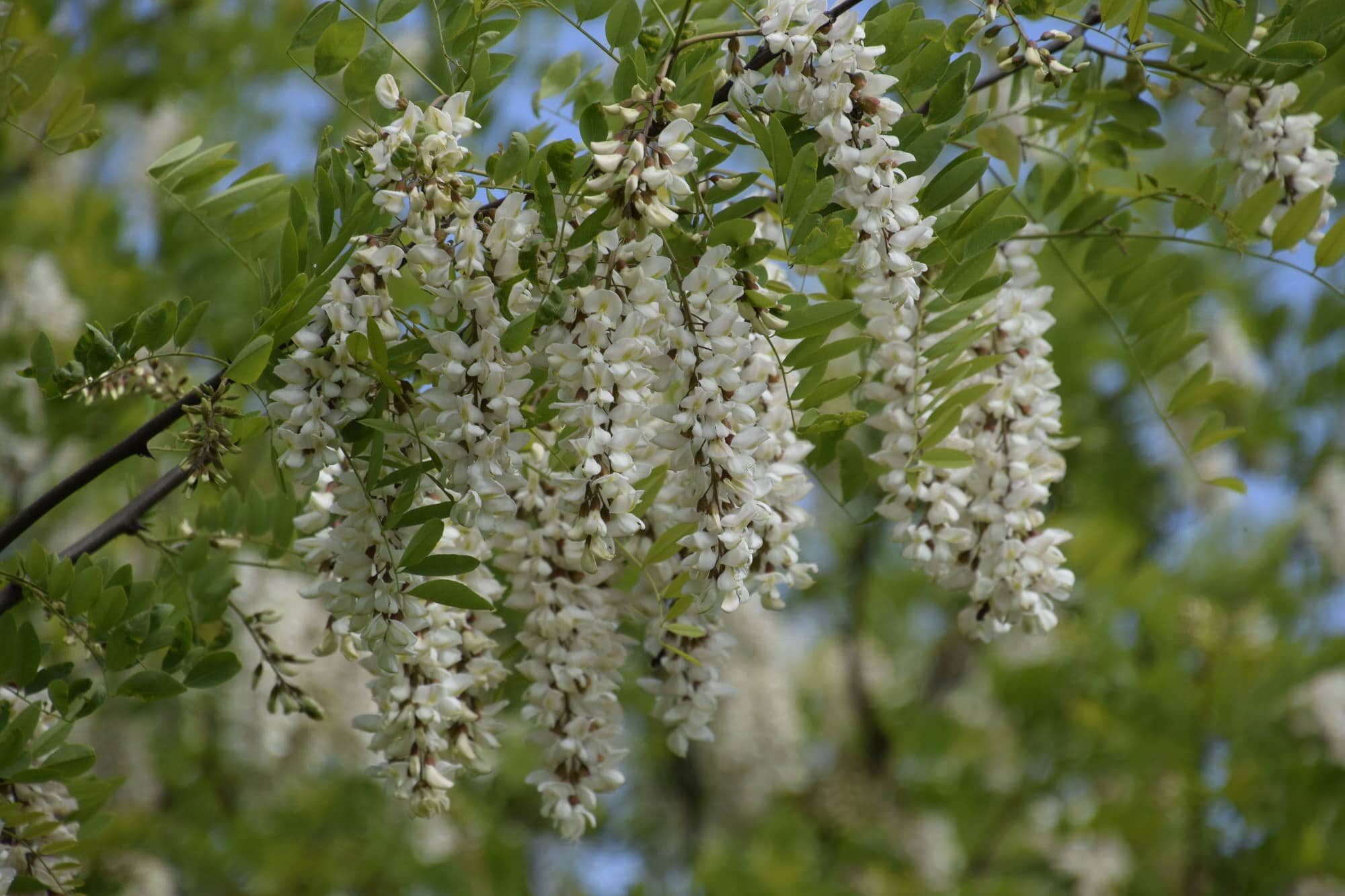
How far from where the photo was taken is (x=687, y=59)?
982 mm

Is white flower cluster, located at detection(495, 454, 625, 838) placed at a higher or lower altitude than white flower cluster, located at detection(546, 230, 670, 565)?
lower

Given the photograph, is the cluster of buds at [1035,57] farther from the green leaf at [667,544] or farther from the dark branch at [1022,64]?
the green leaf at [667,544]

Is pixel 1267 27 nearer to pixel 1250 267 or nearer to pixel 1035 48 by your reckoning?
pixel 1035 48

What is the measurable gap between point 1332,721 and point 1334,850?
0.43 meters

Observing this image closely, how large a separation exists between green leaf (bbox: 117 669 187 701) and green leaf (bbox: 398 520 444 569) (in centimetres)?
33

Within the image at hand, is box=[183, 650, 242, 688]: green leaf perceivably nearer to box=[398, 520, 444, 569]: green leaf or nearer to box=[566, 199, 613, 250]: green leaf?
box=[398, 520, 444, 569]: green leaf

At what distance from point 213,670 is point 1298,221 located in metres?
1.22

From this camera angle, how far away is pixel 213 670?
3.81 ft

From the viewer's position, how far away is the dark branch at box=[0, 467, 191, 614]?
3.67 feet

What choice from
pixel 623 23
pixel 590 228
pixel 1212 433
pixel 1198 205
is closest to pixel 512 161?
pixel 590 228

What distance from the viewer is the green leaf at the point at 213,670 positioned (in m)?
1.15

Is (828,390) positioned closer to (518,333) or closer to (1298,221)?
(518,333)

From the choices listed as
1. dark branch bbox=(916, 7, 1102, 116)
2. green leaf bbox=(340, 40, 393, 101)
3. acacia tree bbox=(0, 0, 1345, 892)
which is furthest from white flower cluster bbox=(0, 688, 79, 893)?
dark branch bbox=(916, 7, 1102, 116)

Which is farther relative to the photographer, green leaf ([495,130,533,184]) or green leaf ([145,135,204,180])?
green leaf ([145,135,204,180])
